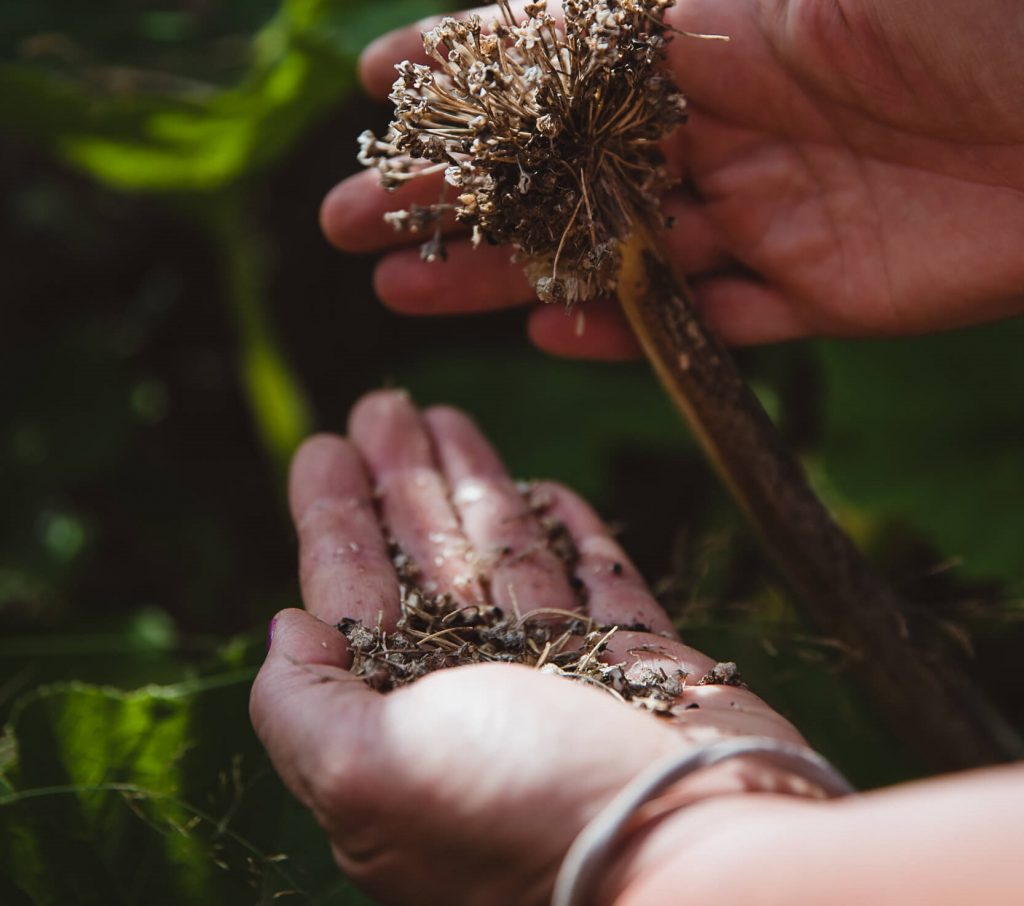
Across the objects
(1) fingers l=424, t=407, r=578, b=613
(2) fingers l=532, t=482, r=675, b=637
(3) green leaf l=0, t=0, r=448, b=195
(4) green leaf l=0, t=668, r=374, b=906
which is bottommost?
(4) green leaf l=0, t=668, r=374, b=906

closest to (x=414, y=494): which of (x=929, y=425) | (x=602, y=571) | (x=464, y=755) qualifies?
(x=602, y=571)

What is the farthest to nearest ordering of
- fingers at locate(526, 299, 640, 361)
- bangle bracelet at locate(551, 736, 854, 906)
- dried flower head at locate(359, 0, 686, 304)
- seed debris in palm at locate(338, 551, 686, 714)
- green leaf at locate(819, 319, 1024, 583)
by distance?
green leaf at locate(819, 319, 1024, 583), fingers at locate(526, 299, 640, 361), dried flower head at locate(359, 0, 686, 304), seed debris in palm at locate(338, 551, 686, 714), bangle bracelet at locate(551, 736, 854, 906)

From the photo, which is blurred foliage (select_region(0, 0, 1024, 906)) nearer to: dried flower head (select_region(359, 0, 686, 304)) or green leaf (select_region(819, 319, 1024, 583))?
green leaf (select_region(819, 319, 1024, 583))

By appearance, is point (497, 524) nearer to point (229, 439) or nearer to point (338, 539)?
point (338, 539)

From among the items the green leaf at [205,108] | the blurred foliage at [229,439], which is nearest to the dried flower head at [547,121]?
the blurred foliage at [229,439]

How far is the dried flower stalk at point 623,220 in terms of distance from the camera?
57.6 inches

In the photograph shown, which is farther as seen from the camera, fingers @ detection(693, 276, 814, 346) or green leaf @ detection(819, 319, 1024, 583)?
green leaf @ detection(819, 319, 1024, 583)

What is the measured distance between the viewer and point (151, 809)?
1.63 metres

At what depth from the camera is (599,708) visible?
1185 millimetres

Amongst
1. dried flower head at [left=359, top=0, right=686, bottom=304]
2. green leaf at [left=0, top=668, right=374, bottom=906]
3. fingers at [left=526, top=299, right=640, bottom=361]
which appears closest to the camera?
dried flower head at [left=359, top=0, right=686, bottom=304]

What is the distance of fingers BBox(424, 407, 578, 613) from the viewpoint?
1.66 m

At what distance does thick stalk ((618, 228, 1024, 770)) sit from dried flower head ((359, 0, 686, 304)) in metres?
0.22

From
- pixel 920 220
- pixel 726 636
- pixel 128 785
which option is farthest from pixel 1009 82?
pixel 128 785

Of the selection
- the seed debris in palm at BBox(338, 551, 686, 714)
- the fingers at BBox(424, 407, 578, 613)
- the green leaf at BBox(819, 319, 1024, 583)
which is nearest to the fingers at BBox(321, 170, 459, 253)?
the fingers at BBox(424, 407, 578, 613)
